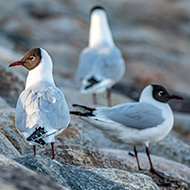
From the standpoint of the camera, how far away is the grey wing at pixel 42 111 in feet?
14.1

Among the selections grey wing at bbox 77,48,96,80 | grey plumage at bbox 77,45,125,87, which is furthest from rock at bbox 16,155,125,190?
grey wing at bbox 77,48,96,80

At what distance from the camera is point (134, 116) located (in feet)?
20.4

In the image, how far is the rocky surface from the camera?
3978 mm

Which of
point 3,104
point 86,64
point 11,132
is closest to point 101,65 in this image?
point 86,64

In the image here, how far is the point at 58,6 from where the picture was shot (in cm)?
2412

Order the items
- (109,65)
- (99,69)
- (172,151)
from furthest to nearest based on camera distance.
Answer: (109,65) → (99,69) → (172,151)

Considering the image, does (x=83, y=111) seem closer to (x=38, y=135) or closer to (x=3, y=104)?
(x=3, y=104)

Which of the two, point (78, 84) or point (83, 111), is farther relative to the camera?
point (78, 84)

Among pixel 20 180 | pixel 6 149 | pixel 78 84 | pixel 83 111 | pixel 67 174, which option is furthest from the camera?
pixel 78 84

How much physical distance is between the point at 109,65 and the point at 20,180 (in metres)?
7.13

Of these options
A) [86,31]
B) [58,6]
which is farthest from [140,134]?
[58,6]

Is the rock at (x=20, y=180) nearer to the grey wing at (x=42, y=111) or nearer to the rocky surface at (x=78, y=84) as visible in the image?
the rocky surface at (x=78, y=84)

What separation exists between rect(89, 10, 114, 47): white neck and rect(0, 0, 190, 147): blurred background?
139 cm

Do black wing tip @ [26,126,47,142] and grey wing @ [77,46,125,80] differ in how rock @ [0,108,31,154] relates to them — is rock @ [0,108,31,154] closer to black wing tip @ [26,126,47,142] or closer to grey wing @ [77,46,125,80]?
black wing tip @ [26,126,47,142]
